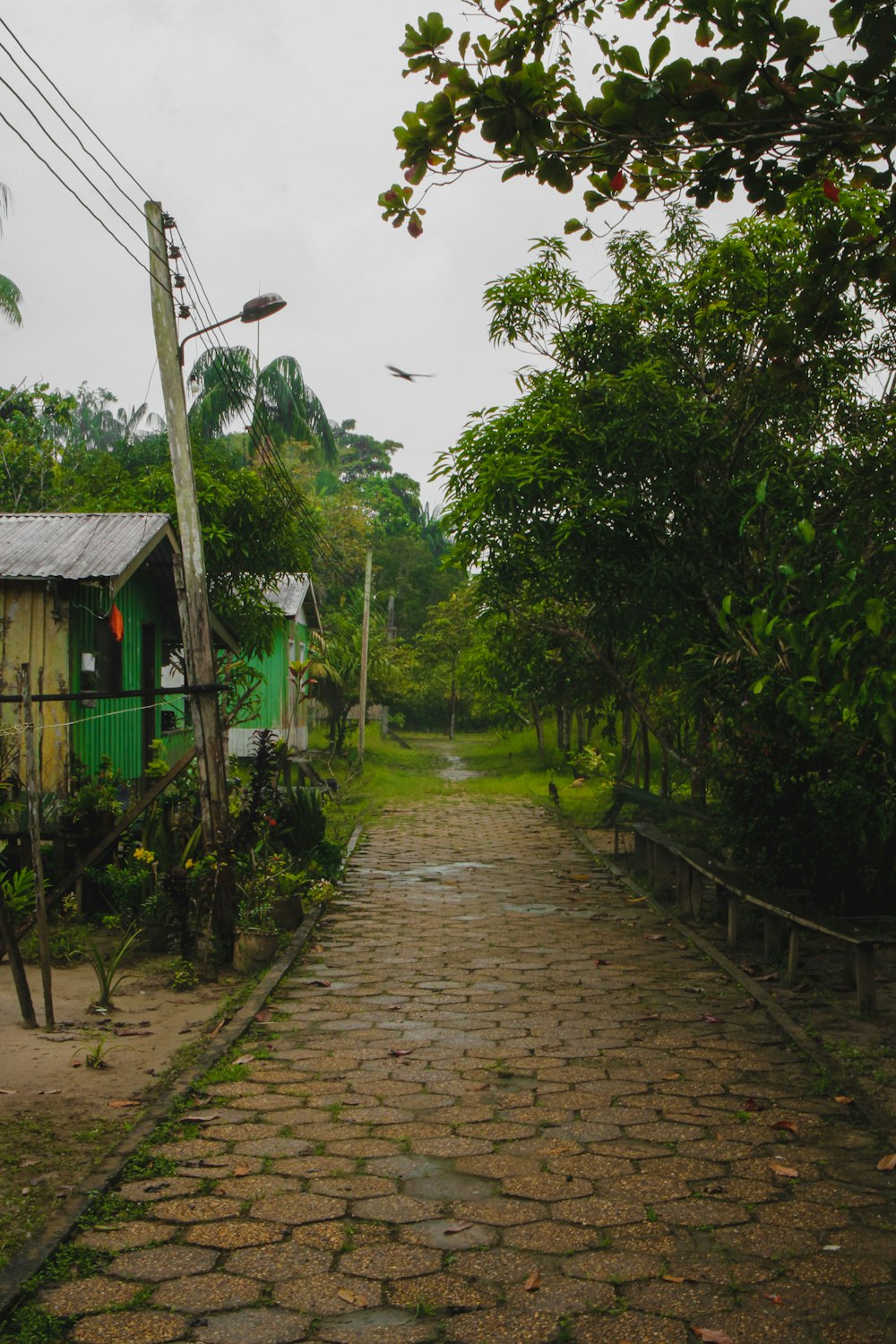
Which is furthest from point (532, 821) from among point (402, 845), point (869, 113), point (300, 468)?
point (300, 468)

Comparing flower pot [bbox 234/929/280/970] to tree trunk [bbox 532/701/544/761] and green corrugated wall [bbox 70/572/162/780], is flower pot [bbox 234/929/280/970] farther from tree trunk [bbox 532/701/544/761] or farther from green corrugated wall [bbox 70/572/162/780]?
tree trunk [bbox 532/701/544/761]

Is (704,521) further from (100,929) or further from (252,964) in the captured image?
(100,929)

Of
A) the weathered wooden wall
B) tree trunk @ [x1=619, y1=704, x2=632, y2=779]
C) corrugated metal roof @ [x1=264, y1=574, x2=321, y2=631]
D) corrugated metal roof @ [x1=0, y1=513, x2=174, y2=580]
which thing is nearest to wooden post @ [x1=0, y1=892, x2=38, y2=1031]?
the weathered wooden wall

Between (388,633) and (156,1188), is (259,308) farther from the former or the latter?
(388,633)

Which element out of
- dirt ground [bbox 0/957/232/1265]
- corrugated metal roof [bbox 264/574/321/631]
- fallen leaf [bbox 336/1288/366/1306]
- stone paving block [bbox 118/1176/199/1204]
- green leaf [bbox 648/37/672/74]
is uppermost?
corrugated metal roof [bbox 264/574/321/631]

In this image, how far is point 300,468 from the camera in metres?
43.7

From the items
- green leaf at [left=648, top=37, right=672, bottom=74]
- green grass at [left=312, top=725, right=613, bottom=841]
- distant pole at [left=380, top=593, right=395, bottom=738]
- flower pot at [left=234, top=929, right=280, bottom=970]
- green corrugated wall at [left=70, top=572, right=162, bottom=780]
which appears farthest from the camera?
distant pole at [left=380, top=593, right=395, bottom=738]

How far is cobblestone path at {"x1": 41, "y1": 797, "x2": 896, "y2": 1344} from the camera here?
3.69m

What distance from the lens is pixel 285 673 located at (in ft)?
105

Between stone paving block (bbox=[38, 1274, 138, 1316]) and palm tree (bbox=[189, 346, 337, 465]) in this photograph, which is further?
palm tree (bbox=[189, 346, 337, 465])

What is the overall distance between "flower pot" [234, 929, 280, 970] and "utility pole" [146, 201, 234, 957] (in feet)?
0.28

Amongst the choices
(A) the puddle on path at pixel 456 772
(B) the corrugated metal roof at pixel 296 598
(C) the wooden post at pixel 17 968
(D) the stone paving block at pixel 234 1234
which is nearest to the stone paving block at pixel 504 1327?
(D) the stone paving block at pixel 234 1234

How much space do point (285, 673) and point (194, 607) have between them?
23336 mm

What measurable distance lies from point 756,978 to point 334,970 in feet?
10.2
